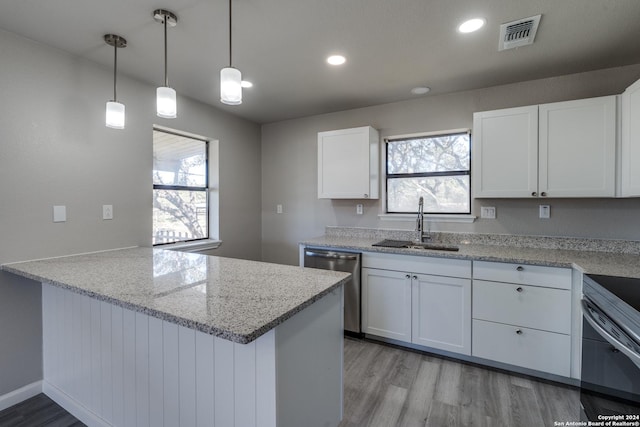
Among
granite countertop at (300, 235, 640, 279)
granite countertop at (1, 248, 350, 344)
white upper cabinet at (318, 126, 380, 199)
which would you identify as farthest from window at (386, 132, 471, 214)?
granite countertop at (1, 248, 350, 344)

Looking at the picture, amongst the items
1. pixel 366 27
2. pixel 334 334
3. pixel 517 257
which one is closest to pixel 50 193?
pixel 334 334

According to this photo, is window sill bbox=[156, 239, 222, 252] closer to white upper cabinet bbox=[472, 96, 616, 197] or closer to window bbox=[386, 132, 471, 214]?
window bbox=[386, 132, 471, 214]

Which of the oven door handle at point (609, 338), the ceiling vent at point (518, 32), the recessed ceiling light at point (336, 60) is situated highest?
the recessed ceiling light at point (336, 60)

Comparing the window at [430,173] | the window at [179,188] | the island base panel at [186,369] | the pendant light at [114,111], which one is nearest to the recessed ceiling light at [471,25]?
the window at [430,173]

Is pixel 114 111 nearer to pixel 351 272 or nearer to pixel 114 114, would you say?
pixel 114 114

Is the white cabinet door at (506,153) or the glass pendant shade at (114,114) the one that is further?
the white cabinet door at (506,153)

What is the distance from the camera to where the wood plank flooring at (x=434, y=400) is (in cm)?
173

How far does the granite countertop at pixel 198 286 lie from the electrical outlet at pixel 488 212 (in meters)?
1.89

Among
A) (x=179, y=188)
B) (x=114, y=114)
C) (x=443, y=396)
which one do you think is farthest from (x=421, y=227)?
(x=114, y=114)

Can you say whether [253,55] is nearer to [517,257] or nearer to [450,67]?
[450,67]

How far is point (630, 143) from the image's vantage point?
197 centimetres

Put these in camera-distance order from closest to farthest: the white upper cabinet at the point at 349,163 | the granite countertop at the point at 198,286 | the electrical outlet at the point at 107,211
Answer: the granite countertop at the point at 198,286 < the electrical outlet at the point at 107,211 < the white upper cabinet at the point at 349,163

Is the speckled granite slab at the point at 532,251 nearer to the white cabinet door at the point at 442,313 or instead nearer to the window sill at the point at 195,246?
the white cabinet door at the point at 442,313

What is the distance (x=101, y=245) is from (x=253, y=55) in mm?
1866
